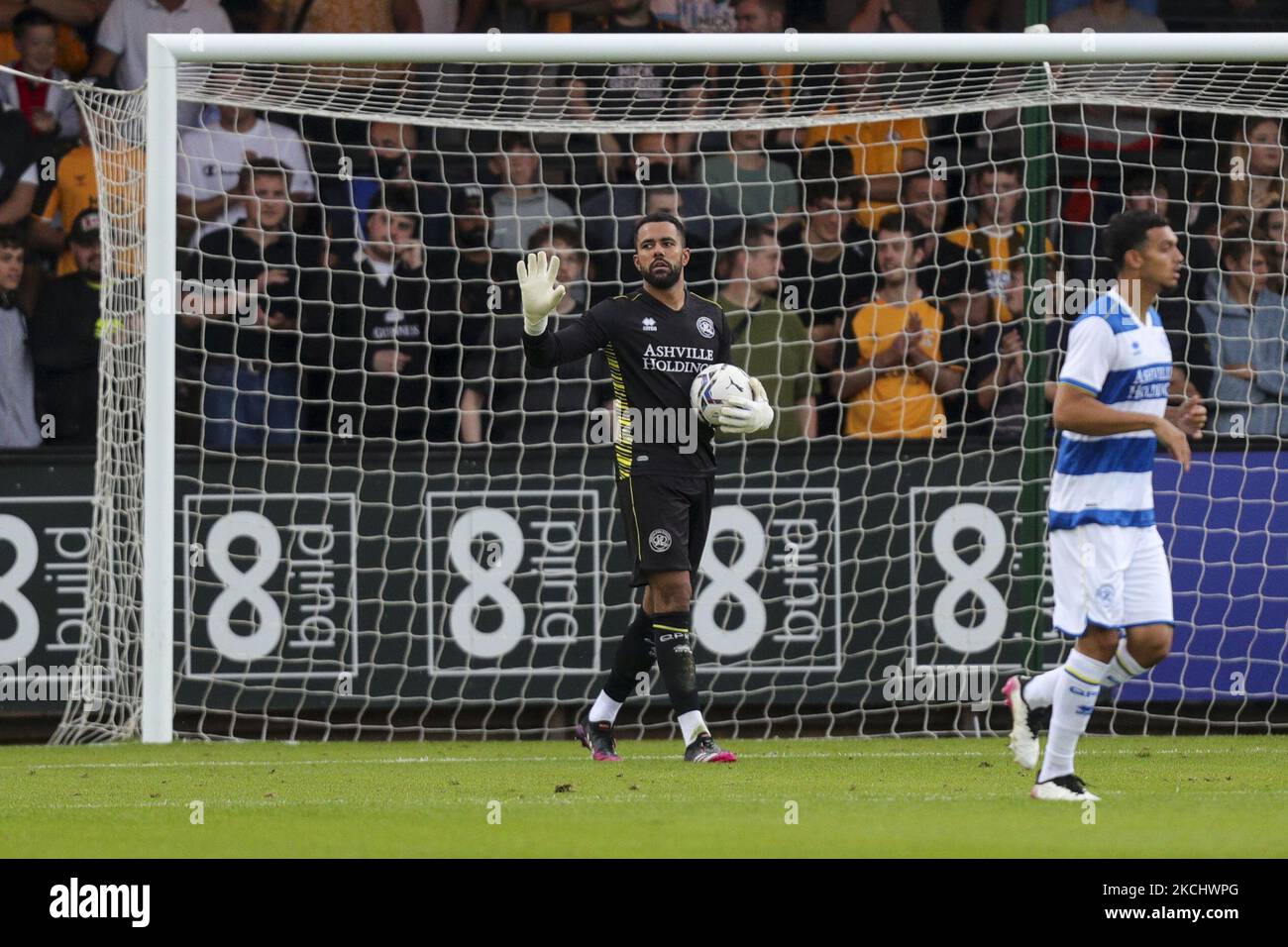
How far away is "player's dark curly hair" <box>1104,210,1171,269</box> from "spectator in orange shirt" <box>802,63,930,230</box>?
11.5 feet

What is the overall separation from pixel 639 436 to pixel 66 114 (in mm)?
4172

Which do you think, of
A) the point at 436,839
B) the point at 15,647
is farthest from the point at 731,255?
the point at 436,839

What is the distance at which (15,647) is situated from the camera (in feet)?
29.4

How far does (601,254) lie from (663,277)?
2353 millimetres

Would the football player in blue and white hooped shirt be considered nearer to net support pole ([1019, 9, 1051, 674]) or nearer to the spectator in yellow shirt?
net support pole ([1019, 9, 1051, 674])

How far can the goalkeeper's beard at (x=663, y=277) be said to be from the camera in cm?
743

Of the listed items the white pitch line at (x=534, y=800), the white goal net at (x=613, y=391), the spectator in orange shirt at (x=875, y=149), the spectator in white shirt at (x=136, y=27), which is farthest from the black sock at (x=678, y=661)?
the spectator in white shirt at (x=136, y=27)

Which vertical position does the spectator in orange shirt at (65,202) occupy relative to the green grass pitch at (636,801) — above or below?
above

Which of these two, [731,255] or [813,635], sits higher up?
[731,255]

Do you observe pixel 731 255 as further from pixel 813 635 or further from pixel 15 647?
pixel 15 647

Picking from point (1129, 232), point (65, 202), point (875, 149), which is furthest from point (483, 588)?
point (1129, 232)

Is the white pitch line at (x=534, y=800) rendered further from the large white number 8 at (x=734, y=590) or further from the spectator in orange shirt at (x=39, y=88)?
the spectator in orange shirt at (x=39, y=88)

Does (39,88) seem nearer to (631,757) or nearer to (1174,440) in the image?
(631,757)

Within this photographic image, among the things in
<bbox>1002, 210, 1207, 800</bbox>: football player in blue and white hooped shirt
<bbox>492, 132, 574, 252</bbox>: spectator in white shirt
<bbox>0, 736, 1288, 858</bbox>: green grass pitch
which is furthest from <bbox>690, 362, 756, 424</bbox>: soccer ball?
<bbox>492, 132, 574, 252</bbox>: spectator in white shirt
